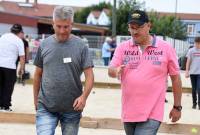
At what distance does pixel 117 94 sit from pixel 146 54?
1097 cm

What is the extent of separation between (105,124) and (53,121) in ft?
12.9

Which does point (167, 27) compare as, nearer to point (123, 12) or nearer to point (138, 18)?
point (123, 12)

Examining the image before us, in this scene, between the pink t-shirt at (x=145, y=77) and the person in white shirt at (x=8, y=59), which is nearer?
the pink t-shirt at (x=145, y=77)

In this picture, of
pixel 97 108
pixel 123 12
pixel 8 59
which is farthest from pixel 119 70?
pixel 123 12

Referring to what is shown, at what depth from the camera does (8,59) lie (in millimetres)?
10078

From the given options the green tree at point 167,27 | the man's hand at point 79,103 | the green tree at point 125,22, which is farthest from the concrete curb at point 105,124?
the green tree at point 167,27

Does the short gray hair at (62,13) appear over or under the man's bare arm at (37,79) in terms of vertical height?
over

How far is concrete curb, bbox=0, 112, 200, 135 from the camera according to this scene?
852 cm

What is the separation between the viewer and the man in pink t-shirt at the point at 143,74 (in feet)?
16.2

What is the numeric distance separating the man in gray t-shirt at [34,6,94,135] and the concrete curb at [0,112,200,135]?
144 inches

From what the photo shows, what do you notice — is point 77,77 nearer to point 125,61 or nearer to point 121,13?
point 125,61

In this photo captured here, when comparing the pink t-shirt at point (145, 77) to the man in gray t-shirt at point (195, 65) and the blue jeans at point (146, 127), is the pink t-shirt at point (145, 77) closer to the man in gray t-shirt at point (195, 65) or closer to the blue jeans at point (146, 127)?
the blue jeans at point (146, 127)

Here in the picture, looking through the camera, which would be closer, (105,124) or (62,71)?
(62,71)

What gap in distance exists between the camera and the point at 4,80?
33.9 ft
